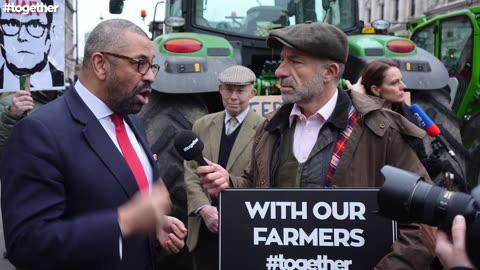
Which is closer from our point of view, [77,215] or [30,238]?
[30,238]

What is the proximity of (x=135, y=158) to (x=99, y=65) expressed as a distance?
1.22ft

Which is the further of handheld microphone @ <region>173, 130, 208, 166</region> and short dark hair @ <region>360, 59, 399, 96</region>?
short dark hair @ <region>360, 59, 399, 96</region>

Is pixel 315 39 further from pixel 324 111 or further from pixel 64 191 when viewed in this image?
pixel 64 191

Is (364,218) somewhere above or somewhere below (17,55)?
below

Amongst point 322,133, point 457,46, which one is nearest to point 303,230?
point 322,133

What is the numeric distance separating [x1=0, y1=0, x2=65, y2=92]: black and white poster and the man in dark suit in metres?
2.63

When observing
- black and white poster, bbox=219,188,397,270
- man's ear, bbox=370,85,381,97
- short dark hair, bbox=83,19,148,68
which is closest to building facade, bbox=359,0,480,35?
man's ear, bbox=370,85,381,97

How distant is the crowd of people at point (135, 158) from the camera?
2.00 m

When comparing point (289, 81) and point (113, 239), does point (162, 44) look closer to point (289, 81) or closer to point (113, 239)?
point (289, 81)

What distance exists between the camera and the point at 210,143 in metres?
4.34

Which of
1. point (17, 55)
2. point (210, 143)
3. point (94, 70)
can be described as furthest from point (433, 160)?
point (17, 55)

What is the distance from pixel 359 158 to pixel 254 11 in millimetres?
3702

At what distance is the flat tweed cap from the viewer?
2686 mm

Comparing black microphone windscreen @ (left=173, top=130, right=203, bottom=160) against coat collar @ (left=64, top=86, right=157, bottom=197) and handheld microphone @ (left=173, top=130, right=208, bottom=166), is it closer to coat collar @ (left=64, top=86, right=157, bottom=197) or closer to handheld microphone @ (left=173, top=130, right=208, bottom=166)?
handheld microphone @ (left=173, top=130, right=208, bottom=166)
